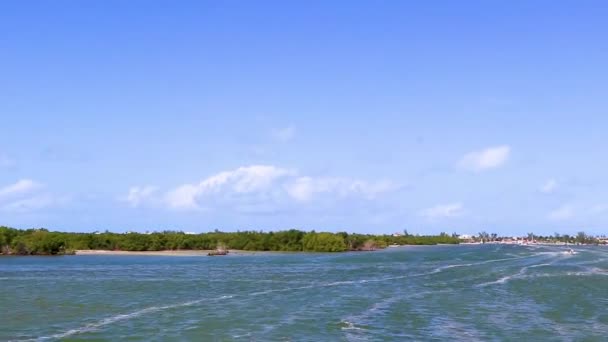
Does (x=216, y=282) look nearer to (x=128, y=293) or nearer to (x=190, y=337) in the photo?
(x=128, y=293)

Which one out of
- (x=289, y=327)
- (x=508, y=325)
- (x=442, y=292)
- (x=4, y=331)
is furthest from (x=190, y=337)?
(x=442, y=292)

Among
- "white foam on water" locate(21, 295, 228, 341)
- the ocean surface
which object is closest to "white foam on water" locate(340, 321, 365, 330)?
the ocean surface

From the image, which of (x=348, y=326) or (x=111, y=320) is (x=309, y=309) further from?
(x=111, y=320)

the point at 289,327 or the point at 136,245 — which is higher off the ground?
the point at 136,245

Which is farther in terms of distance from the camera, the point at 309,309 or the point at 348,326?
the point at 309,309

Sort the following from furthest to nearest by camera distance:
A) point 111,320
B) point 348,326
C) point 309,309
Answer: point 309,309, point 111,320, point 348,326

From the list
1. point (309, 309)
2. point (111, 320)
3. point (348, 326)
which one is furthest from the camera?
point (309, 309)

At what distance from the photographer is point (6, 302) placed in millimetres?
46844

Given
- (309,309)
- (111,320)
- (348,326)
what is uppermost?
(309,309)

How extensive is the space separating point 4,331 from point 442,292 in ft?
106

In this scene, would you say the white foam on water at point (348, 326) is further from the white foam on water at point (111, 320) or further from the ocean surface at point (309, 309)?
the white foam on water at point (111, 320)

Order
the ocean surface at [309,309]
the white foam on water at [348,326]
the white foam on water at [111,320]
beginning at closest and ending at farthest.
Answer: the white foam on water at [111,320] < the ocean surface at [309,309] < the white foam on water at [348,326]

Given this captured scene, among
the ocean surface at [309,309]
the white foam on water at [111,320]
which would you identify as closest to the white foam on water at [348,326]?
the ocean surface at [309,309]

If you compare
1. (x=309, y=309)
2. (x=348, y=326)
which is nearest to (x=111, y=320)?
(x=309, y=309)
